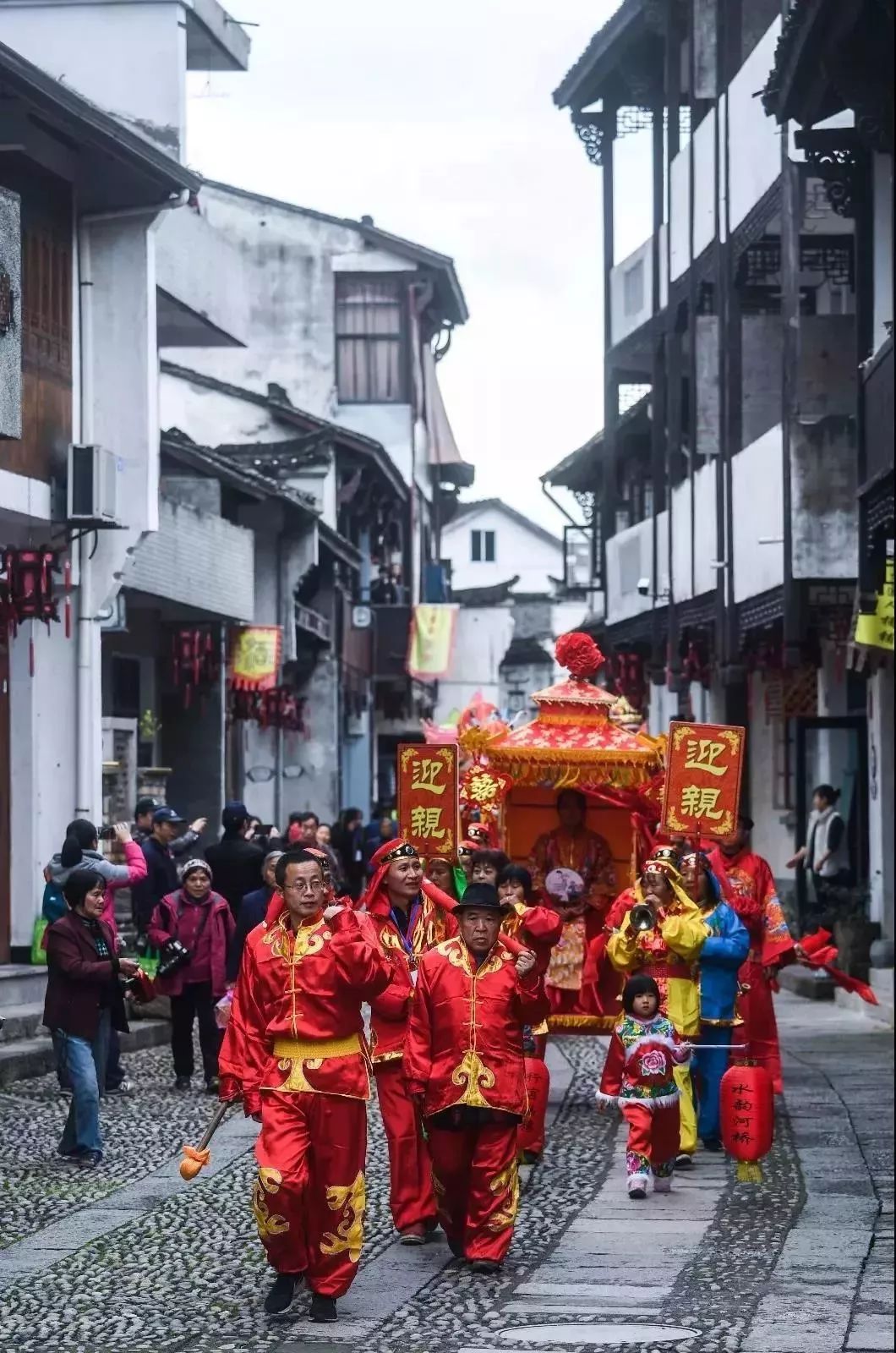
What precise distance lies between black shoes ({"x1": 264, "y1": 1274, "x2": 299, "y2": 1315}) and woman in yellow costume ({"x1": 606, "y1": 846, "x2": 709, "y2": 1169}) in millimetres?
4151

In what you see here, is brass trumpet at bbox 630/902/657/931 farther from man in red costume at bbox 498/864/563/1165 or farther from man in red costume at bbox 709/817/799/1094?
man in red costume at bbox 709/817/799/1094

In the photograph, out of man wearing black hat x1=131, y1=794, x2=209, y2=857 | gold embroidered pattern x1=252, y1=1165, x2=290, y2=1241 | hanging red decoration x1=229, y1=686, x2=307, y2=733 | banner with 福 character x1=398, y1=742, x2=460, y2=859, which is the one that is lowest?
gold embroidered pattern x1=252, y1=1165, x2=290, y2=1241

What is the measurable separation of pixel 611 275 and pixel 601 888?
61.3ft

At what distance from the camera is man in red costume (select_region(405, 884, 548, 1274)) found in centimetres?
995

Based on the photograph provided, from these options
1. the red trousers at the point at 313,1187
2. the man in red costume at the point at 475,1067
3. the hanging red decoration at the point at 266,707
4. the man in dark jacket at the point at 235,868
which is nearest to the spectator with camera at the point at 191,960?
the man in dark jacket at the point at 235,868

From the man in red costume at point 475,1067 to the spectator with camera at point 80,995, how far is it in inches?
124

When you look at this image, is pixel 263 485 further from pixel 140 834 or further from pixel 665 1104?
pixel 665 1104

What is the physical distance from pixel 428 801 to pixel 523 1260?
483 cm

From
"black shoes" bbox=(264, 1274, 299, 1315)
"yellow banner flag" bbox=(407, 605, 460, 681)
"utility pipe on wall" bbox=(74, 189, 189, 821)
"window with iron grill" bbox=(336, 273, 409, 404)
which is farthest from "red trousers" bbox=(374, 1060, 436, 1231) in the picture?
"window with iron grill" bbox=(336, 273, 409, 404)

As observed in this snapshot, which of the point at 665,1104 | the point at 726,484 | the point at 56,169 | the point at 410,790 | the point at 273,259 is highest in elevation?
the point at 273,259

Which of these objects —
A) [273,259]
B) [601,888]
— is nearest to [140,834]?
[601,888]

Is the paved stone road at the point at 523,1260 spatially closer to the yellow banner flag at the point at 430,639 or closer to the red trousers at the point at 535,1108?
the red trousers at the point at 535,1108

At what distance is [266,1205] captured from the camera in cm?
903

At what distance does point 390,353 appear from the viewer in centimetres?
4853
